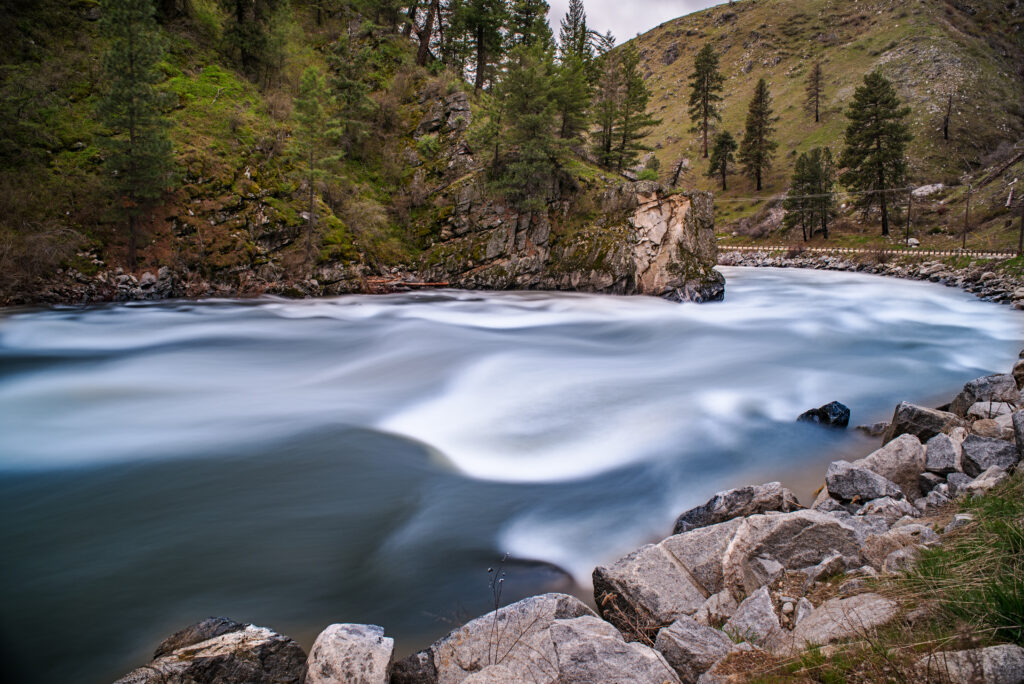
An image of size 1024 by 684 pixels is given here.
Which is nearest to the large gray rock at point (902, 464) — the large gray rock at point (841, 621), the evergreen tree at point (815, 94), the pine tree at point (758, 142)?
the large gray rock at point (841, 621)

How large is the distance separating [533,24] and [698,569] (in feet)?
115

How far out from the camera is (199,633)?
→ 3695mm

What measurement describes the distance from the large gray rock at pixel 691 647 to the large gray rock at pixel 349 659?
180 centimetres

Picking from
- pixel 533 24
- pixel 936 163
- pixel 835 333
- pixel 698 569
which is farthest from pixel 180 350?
pixel 936 163

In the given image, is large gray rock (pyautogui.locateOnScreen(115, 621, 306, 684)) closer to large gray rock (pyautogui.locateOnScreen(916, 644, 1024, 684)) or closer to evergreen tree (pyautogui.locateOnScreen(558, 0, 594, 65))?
large gray rock (pyautogui.locateOnScreen(916, 644, 1024, 684))

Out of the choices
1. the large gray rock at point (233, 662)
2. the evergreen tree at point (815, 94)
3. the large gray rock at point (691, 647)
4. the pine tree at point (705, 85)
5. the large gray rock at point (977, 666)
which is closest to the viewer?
the large gray rock at point (977, 666)

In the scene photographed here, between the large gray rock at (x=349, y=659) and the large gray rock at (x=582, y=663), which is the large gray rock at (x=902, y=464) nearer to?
the large gray rock at (x=582, y=663)

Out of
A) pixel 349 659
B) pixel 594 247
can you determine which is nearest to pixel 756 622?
pixel 349 659

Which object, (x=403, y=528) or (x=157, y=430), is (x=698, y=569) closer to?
(x=403, y=528)

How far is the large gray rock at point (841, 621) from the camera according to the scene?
2703mm

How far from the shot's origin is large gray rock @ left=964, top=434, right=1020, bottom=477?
5.43 metres

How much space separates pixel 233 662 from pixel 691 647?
116 inches

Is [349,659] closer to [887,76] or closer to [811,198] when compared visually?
[811,198]

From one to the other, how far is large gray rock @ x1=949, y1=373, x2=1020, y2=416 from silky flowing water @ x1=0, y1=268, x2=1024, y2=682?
1293 millimetres
